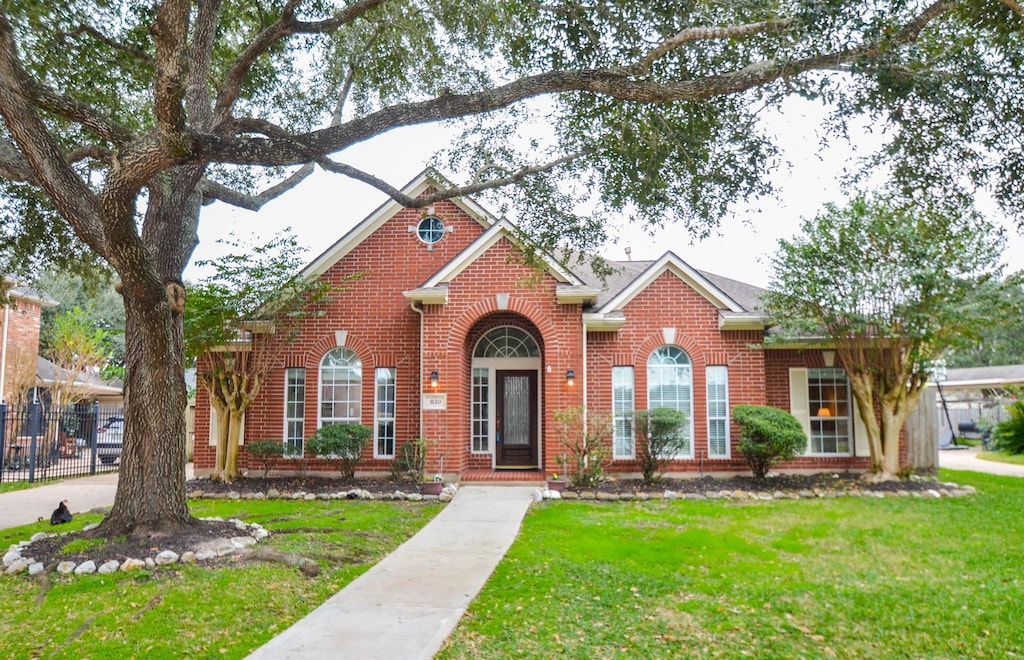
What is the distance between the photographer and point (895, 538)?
8812 mm

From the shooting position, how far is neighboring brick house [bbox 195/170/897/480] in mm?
→ 13977

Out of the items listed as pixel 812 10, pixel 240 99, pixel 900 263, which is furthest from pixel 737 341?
pixel 240 99

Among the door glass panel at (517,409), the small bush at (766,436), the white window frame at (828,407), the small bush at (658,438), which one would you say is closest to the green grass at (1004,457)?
the white window frame at (828,407)

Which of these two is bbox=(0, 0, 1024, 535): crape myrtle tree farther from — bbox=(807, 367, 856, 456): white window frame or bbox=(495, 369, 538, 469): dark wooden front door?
bbox=(807, 367, 856, 456): white window frame

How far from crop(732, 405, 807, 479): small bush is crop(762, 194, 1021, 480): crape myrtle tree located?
4.91ft

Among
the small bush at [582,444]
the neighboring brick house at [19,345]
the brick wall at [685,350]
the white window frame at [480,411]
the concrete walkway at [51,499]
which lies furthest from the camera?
the neighboring brick house at [19,345]

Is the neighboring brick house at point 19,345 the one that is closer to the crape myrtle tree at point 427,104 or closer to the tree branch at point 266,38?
the crape myrtle tree at point 427,104

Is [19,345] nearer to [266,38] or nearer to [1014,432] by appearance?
[266,38]

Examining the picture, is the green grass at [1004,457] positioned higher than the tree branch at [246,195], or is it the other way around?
the tree branch at [246,195]

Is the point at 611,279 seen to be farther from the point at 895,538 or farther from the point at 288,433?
the point at 895,538

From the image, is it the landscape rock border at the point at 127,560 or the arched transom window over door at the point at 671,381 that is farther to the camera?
the arched transom window over door at the point at 671,381

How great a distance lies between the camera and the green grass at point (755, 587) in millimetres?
5199

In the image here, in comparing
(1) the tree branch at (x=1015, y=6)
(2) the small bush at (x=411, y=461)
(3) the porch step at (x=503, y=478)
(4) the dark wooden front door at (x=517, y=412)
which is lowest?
(3) the porch step at (x=503, y=478)

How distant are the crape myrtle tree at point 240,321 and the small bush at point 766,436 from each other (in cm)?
879
